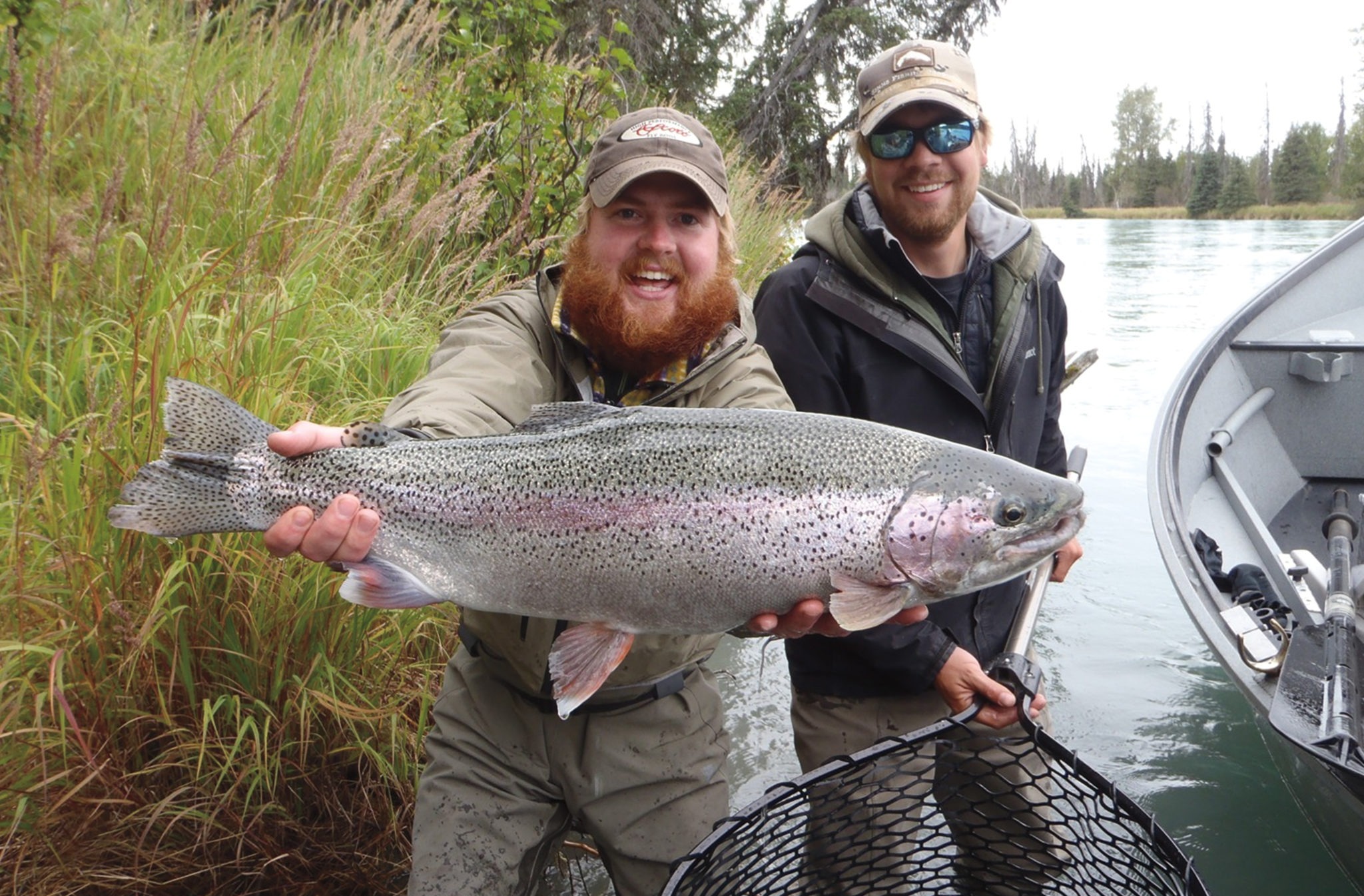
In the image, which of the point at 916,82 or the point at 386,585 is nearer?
the point at 386,585

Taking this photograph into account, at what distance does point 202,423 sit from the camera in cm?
231

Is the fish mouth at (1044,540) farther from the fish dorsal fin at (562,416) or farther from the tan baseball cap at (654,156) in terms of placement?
the tan baseball cap at (654,156)

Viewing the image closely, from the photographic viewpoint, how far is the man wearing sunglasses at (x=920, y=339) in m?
→ 3.23

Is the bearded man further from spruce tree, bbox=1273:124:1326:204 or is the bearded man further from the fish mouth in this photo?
spruce tree, bbox=1273:124:1326:204

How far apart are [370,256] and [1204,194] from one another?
94064 millimetres

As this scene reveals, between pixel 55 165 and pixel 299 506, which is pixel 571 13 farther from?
pixel 299 506

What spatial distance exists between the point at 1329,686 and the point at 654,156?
108 inches

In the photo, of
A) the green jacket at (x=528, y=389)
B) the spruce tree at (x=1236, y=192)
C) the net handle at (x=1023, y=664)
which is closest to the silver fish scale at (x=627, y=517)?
the green jacket at (x=528, y=389)

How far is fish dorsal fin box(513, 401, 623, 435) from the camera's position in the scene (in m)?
2.40

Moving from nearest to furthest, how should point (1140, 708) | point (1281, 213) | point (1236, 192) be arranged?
point (1140, 708), point (1281, 213), point (1236, 192)

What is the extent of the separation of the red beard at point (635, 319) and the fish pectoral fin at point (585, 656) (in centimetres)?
87

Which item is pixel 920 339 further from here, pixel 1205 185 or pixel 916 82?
pixel 1205 185

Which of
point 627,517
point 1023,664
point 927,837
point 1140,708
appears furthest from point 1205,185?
point 627,517

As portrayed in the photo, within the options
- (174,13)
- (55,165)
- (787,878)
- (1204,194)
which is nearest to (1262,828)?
(787,878)
